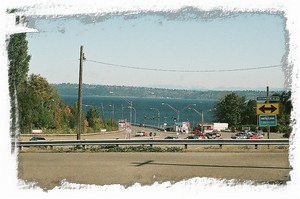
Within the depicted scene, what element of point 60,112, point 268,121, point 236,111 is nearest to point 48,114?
point 60,112

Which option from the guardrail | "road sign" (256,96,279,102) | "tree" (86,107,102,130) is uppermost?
"road sign" (256,96,279,102)

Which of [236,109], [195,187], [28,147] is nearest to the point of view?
[195,187]

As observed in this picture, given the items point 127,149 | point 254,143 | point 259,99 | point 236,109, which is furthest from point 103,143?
point 236,109

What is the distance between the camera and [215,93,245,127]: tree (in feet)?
230

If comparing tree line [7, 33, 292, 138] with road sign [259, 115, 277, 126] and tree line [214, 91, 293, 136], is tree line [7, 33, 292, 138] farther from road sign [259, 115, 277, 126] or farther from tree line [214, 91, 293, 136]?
road sign [259, 115, 277, 126]

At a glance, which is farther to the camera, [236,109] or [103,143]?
[236,109]

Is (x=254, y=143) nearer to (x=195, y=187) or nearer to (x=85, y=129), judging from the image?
(x=195, y=187)

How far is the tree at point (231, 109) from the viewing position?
230ft

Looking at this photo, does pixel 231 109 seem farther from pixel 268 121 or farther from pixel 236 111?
pixel 268 121

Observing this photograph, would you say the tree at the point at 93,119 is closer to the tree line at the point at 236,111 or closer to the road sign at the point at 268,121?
the tree line at the point at 236,111

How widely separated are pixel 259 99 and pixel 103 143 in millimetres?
9707

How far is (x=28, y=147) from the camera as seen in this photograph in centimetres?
2316

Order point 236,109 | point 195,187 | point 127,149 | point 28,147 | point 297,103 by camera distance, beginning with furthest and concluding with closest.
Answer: point 236,109, point 28,147, point 127,149, point 195,187, point 297,103

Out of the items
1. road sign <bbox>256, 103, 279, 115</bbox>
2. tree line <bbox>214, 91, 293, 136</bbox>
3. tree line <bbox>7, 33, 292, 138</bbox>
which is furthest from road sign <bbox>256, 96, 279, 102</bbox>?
tree line <bbox>214, 91, 293, 136</bbox>
